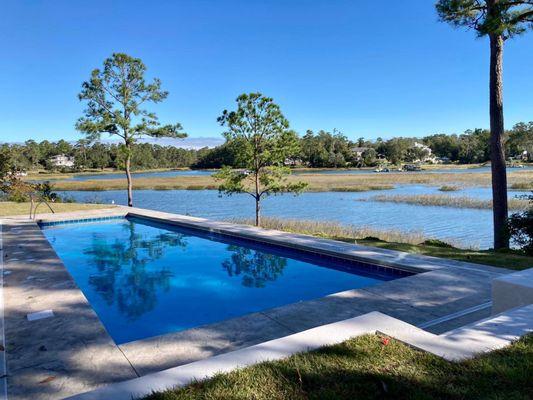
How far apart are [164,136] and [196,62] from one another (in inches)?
295

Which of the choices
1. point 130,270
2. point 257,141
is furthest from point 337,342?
point 257,141

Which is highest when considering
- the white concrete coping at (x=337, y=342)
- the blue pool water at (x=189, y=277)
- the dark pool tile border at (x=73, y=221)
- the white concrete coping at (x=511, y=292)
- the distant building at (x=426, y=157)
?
the distant building at (x=426, y=157)

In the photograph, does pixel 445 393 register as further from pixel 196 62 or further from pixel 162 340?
pixel 196 62

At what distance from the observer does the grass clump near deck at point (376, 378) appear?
7.04ft

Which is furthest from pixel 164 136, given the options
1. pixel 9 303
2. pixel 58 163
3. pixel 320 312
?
pixel 58 163

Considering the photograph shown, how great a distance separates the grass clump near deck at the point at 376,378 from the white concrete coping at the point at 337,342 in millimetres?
88

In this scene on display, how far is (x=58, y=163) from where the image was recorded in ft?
247

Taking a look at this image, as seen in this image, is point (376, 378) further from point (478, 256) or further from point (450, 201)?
point (450, 201)

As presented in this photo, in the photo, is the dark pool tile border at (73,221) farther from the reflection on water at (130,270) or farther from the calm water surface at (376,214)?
the calm water surface at (376,214)

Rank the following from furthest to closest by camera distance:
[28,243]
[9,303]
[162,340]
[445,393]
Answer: [28,243]
[9,303]
[162,340]
[445,393]

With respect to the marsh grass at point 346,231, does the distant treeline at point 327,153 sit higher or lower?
higher

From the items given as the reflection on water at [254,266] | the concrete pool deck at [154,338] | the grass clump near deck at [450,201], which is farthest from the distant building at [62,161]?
the concrete pool deck at [154,338]

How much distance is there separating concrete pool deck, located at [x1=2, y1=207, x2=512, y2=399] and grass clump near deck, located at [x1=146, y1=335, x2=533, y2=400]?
0.91 meters

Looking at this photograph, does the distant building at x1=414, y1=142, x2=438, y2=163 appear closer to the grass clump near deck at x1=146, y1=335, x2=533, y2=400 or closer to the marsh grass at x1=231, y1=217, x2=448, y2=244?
the marsh grass at x1=231, y1=217, x2=448, y2=244
